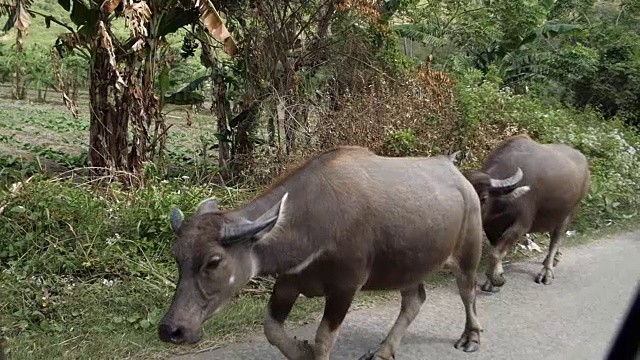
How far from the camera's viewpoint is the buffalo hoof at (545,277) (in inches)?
289

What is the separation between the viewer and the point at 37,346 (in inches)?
193

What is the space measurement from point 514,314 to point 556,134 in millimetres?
4403

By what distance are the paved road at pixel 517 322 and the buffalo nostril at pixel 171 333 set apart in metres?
1.32

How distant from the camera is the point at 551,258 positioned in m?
7.49

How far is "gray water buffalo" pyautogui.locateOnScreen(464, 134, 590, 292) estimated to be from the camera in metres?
6.72

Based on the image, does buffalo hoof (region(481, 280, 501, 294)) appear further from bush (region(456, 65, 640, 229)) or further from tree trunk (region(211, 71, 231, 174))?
tree trunk (region(211, 71, 231, 174))

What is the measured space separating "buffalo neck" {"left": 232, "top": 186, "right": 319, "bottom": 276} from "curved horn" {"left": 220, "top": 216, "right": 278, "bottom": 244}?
0.18m

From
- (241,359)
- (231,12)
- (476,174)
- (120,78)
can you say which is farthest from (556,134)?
(241,359)

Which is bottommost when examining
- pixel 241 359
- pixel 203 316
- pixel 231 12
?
pixel 241 359

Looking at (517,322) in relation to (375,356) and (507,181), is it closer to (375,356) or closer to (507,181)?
(507,181)

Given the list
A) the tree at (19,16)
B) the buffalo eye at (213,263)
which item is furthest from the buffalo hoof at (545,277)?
the tree at (19,16)

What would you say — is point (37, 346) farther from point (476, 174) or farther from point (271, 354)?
point (476, 174)

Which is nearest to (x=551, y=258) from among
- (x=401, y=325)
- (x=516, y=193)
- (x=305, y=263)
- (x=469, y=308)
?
(x=516, y=193)

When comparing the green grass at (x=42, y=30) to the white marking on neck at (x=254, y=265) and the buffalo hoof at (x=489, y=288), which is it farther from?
the white marking on neck at (x=254, y=265)
